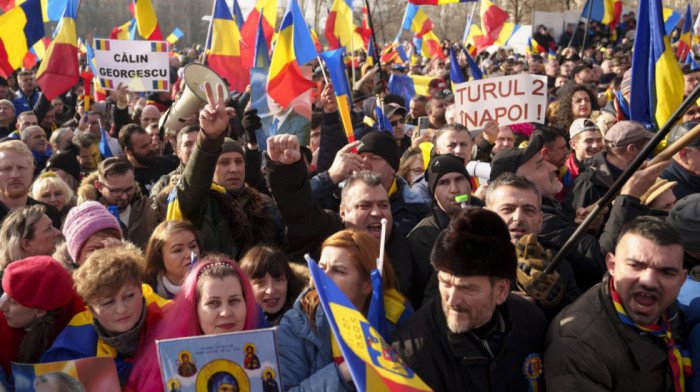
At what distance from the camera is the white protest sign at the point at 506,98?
5.74 m

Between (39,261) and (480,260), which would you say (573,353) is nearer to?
(480,260)

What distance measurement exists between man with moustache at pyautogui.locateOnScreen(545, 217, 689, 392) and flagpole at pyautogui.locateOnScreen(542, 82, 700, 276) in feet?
0.85

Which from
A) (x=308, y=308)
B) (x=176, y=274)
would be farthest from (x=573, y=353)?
(x=176, y=274)

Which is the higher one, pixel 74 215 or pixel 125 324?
pixel 74 215

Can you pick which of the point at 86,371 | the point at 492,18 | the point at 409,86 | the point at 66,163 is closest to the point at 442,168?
the point at 86,371

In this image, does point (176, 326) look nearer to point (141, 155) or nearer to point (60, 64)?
point (141, 155)

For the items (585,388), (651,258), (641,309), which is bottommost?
(585,388)

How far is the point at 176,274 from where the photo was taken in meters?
3.65

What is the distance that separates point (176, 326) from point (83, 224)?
119cm

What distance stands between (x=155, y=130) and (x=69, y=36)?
6.55 feet

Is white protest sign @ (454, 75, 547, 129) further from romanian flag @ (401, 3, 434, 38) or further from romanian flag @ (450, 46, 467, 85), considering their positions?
romanian flag @ (401, 3, 434, 38)

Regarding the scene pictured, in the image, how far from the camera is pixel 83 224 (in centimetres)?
375

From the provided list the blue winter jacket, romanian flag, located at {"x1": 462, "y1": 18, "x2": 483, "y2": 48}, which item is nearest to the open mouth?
the blue winter jacket

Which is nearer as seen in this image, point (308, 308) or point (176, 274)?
Answer: point (308, 308)
